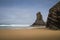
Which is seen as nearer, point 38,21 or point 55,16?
point 55,16

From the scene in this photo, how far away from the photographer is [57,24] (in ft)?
25.8

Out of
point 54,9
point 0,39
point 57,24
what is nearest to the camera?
point 0,39

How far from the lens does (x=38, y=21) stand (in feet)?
57.1

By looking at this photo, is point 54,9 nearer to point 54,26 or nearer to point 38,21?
point 54,26

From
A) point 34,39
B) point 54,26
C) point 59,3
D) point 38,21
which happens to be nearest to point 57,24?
point 54,26

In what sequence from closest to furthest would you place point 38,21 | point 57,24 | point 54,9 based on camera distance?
point 57,24 < point 54,9 < point 38,21

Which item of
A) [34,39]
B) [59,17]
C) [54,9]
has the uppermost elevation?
[54,9]

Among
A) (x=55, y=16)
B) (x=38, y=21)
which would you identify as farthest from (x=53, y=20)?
(x=38, y=21)

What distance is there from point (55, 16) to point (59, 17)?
28 cm

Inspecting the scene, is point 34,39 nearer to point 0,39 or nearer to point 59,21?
point 0,39

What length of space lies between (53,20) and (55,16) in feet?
0.91

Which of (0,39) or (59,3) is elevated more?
(59,3)

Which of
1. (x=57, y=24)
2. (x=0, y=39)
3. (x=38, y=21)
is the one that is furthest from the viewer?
(x=38, y=21)

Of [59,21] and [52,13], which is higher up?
[52,13]
